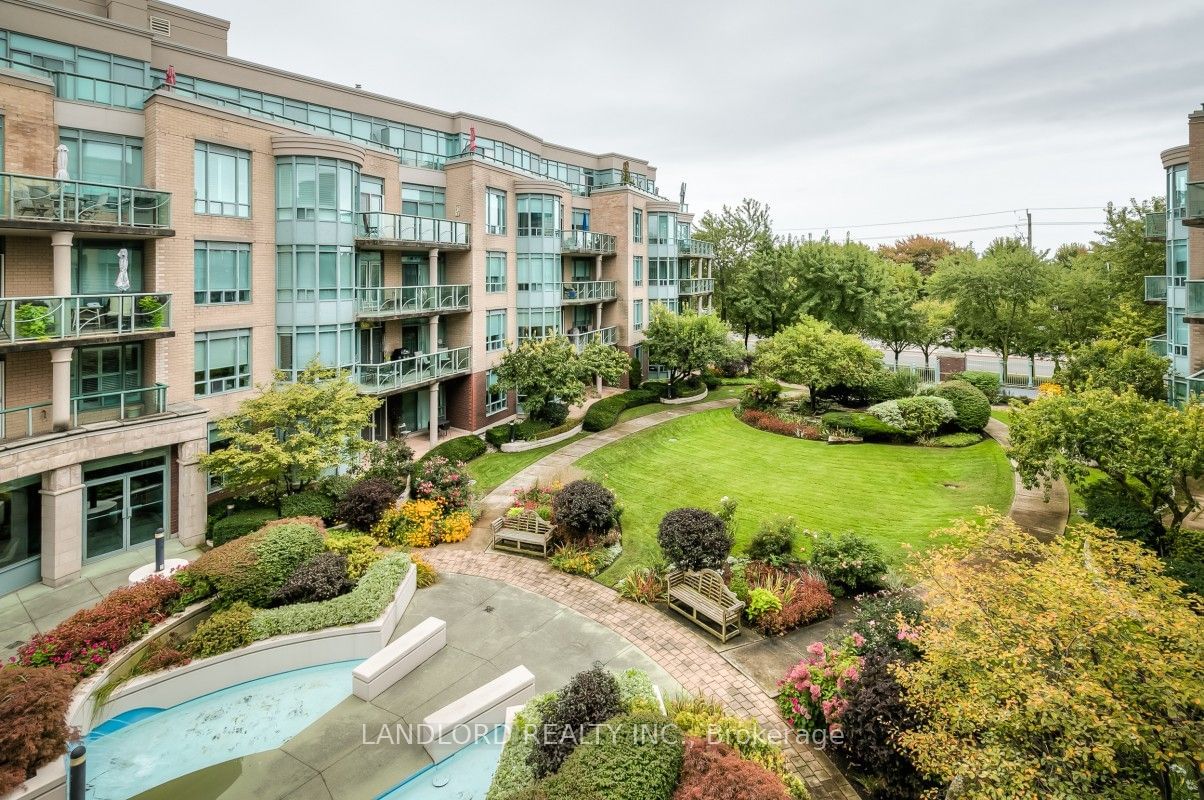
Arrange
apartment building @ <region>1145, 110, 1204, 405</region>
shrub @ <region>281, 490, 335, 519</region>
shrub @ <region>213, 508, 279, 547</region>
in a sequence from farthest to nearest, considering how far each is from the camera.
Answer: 1. apartment building @ <region>1145, 110, 1204, 405</region>
2. shrub @ <region>281, 490, 335, 519</region>
3. shrub @ <region>213, 508, 279, 547</region>

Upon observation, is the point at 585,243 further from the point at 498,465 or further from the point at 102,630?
the point at 102,630

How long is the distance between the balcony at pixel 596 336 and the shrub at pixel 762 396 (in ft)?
29.1

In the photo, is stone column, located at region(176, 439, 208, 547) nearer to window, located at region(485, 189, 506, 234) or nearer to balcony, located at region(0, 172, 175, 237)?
balcony, located at region(0, 172, 175, 237)

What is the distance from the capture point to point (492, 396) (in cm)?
3266

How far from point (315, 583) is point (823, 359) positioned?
2769 centimetres

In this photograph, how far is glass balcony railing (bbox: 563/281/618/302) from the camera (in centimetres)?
3716

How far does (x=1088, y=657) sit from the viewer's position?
7.31m

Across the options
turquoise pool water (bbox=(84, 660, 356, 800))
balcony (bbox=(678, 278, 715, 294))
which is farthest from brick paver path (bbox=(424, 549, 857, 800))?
balcony (bbox=(678, 278, 715, 294))

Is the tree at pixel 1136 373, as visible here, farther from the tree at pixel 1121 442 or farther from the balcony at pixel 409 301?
the balcony at pixel 409 301

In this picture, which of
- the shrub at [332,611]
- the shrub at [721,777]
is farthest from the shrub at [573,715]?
the shrub at [332,611]

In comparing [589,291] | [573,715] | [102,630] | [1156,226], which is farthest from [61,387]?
[1156,226]

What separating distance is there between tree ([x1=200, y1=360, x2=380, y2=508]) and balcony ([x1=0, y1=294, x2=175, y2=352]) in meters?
3.29

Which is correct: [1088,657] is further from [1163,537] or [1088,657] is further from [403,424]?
[403,424]

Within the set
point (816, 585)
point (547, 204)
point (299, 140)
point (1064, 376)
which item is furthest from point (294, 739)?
point (1064, 376)
